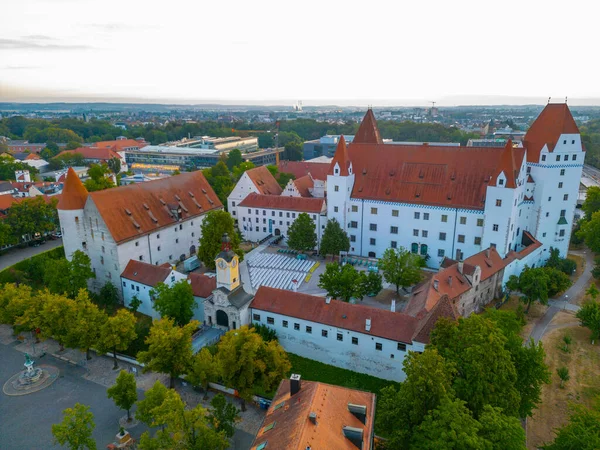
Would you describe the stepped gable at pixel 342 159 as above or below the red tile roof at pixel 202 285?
above

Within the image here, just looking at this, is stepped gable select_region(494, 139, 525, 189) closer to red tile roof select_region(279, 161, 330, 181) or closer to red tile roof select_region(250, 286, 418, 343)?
red tile roof select_region(250, 286, 418, 343)

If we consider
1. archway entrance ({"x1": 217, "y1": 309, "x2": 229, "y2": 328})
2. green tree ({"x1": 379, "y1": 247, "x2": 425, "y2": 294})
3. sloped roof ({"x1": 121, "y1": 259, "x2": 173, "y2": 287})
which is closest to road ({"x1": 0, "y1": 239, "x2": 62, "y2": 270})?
sloped roof ({"x1": 121, "y1": 259, "x2": 173, "y2": 287})

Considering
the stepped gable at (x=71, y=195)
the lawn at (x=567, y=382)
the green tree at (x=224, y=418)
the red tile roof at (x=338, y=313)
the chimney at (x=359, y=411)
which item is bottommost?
the lawn at (x=567, y=382)

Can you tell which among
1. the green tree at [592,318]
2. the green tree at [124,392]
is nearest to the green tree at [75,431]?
the green tree at [124,392]

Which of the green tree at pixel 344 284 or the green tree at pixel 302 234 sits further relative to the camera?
the green tree at pixel 302 234

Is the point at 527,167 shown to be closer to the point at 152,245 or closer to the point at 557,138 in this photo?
the point at 557,138

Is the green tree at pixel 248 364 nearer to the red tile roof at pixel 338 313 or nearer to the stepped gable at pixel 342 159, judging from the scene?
the red tile roof at pixel 338 313
